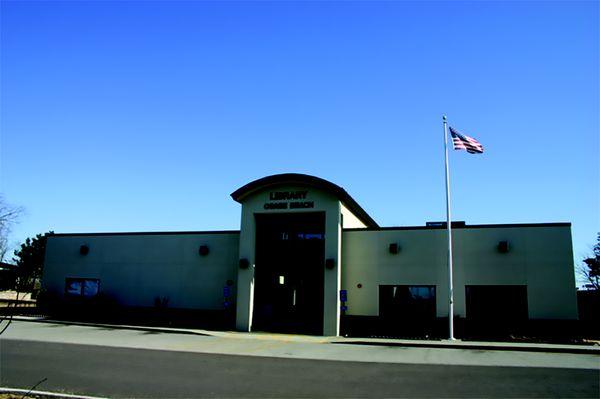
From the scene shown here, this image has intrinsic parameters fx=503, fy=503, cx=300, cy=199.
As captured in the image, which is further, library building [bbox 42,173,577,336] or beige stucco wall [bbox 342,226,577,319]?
library building [bbox 42,173,577,336]

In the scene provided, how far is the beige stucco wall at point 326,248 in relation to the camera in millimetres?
26688

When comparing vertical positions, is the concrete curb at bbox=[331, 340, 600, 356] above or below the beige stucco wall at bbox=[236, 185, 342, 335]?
below

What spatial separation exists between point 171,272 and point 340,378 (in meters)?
21.1

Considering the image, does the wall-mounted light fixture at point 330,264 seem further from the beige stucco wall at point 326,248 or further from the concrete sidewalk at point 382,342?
the concrete sidewalk at point 382,342

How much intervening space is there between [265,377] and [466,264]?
16248 millimetres

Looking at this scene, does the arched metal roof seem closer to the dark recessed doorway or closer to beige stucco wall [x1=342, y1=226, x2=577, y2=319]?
the dark recessed doorway

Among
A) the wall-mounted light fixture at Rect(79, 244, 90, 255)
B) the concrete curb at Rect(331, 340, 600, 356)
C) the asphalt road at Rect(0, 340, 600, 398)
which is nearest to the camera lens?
the asphalt road at Rect(0, 340, 600, 398)

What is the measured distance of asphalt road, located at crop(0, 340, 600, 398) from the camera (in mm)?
11406

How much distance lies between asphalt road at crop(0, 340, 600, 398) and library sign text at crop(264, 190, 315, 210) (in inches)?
497

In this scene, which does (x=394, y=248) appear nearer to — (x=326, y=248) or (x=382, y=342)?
(x=326, y=248)

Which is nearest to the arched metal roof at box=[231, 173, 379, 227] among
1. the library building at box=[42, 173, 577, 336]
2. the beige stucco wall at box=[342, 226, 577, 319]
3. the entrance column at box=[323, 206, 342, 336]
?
the library building at box=[42, 173, 577, 336]

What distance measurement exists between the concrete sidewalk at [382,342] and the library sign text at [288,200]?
715 cm

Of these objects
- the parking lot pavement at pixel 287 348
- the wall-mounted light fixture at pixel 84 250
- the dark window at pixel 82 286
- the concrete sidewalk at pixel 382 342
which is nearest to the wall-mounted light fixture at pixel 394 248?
the concrete sidewalk at pixel 382 342

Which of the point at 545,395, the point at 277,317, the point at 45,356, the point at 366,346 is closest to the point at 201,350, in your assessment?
the point at 45,356
